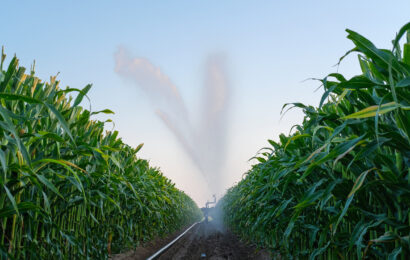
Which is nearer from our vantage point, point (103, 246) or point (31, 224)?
point (31, 224)

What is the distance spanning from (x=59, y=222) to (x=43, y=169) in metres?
0.79

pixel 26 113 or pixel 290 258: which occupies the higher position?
pixel 26 113

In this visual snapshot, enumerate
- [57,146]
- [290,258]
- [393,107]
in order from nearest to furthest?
1. [393,107]
2. [57,146]
3. [290,258]

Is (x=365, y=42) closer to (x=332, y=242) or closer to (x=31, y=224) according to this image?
(x=332, y=242)

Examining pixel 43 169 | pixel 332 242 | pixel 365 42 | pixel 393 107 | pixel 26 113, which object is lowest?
pixel 332 242

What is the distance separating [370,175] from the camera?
187 centimetres

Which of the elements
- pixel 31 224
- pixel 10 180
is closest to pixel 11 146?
pixel 10 180

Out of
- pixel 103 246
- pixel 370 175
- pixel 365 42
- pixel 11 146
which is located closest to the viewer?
pixel 365 42

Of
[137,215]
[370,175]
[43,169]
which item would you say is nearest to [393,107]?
[370,175]

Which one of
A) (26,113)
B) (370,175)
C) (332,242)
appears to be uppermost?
(26,113)

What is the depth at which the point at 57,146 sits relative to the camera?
255 centimetres

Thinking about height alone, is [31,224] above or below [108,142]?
below

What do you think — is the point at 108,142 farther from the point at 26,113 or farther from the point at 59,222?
the point at 26,113

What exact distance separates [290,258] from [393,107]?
2.96m
